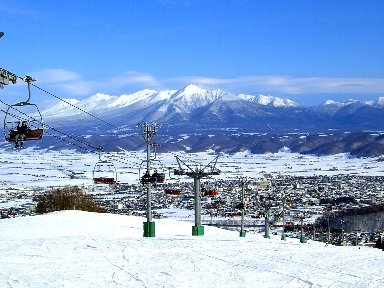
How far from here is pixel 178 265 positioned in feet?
44.9

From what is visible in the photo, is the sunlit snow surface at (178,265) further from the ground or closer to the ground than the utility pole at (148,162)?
closer to the ground

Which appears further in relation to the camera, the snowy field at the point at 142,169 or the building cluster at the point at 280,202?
the snowy field at the point at 142,169

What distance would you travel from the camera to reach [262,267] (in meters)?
13.5

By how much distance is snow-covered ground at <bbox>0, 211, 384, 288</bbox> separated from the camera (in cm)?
1169

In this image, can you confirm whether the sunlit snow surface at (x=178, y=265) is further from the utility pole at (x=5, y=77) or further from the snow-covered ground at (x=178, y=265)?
the utility pole at (x=5, y=77)

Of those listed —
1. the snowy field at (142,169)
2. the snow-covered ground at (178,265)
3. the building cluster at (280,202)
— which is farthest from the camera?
the snowy field at (142,169)

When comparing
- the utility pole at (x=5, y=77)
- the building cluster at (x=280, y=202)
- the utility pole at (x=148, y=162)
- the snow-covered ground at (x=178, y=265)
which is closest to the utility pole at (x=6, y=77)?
the utility pole at (x=5, y=77)

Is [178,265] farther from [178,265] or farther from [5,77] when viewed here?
[5,77]

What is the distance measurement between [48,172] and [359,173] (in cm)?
6979

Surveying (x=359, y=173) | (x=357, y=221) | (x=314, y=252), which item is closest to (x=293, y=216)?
(x=357, y=221)

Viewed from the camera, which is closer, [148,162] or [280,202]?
[148,162]

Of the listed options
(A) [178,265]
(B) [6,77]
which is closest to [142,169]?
(A) [178,265]

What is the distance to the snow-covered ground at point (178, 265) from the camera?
38.3ft

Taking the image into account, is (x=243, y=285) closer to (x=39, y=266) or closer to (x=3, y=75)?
(x=39, y=266)
